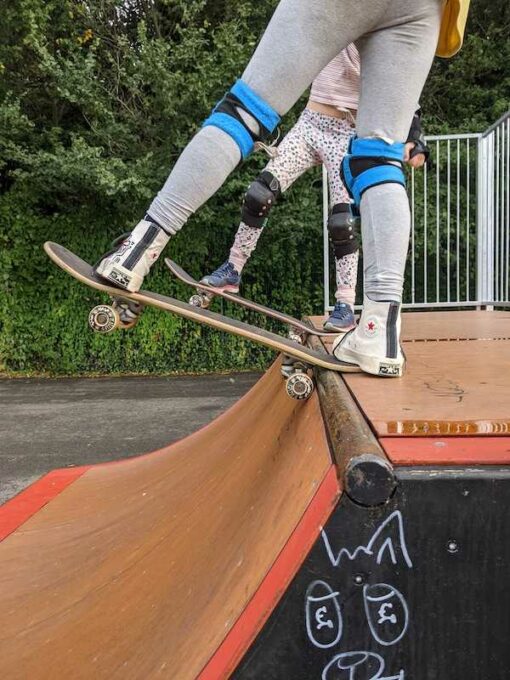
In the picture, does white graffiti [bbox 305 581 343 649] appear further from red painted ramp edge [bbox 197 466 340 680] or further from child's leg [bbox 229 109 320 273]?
child's leg [bbox 229 109 320 273]

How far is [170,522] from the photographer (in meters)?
1.74

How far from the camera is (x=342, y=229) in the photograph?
3.28m

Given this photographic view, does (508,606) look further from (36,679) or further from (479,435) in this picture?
(36,679)

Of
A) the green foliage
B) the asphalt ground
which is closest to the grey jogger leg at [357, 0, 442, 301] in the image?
the asphalt ground

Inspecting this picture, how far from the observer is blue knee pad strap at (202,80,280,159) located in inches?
68.6

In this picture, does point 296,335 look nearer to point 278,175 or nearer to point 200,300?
point 200,300

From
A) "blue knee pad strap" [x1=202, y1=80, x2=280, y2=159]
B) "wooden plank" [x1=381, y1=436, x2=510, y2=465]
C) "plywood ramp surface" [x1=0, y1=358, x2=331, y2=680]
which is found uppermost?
"blue knee pad strap" [x1=202, y1=80, x2=280, y2=159]

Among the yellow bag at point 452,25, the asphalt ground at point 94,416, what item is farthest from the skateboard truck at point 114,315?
the asphalt ground at point 94,416

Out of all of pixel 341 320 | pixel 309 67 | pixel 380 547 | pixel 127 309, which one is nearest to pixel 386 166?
pixel 309 67

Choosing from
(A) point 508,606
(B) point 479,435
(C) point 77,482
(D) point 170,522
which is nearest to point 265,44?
(B) point 479,435

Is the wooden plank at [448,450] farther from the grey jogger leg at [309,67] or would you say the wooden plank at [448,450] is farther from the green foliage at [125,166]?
the green foliage at [125,166]

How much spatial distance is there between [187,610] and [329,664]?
1.13 ft

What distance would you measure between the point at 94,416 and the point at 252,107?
487cm

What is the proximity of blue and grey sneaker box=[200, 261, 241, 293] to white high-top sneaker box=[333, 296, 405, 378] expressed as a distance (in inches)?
55.4
